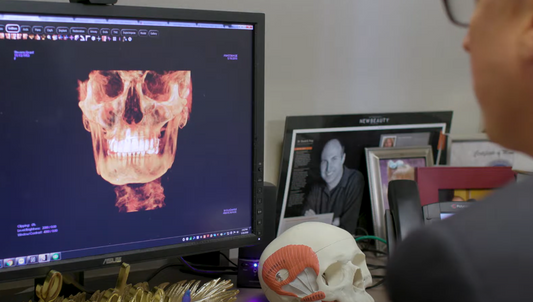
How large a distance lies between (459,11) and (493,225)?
0.20m

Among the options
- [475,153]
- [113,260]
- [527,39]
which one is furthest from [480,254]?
[475,153]

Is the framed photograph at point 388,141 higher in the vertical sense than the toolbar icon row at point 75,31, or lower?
lower

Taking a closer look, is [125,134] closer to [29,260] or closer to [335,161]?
[29,260]

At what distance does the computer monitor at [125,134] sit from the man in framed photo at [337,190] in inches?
10.5

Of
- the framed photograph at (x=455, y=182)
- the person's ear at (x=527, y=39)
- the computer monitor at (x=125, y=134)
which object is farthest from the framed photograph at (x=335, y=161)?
the person's ear at (x=527, y=39)

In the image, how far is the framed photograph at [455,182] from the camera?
1.20 meters

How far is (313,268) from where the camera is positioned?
2.70 feet

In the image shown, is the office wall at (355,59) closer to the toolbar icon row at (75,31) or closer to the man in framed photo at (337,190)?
the man in framed photo at (337,190)

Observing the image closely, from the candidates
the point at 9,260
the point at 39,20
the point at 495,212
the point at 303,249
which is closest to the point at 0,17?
the point at 39,20

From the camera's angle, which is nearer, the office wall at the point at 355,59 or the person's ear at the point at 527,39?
the person's ear at the point at 527,39

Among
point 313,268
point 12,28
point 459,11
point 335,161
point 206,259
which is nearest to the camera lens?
point 459,11

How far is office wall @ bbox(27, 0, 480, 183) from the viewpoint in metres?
1.13

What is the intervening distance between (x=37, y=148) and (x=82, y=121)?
75 millimetres

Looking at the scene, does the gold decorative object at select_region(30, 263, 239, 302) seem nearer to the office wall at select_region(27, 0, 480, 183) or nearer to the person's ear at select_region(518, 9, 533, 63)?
the office wall at select_region(27, 0, 480, 183)
